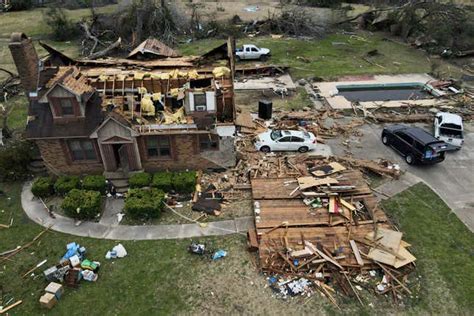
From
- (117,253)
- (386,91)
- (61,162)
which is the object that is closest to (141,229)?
(117,253)

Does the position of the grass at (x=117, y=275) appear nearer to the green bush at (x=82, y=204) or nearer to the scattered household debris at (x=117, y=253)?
the scattered household debris at (x=117, y=253)

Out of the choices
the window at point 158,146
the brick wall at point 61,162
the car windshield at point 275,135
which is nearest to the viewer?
the brick wall at point 61,162

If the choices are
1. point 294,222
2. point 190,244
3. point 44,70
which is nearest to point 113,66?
point 44,70

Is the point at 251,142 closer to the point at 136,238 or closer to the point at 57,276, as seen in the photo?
the point at 136,238

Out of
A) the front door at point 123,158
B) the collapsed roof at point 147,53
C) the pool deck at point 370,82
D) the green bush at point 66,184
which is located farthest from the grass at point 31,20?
the pool deck at point 370,82

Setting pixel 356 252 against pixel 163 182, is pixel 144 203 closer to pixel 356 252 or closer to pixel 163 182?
pixel 163 182
